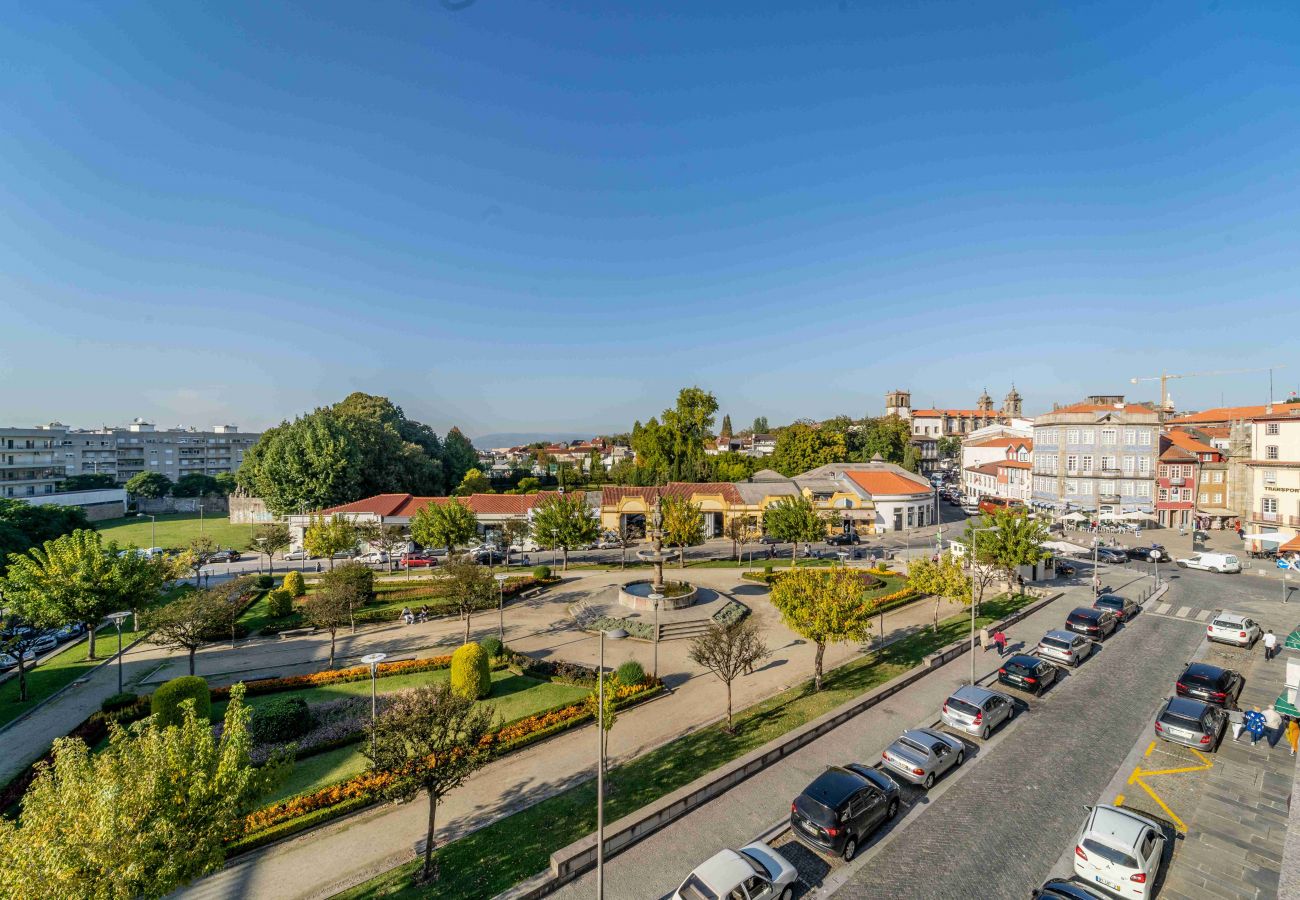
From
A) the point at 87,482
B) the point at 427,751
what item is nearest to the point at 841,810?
the point at 427,751

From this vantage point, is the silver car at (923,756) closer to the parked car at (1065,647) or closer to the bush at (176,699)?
the parked car at (1065,647)

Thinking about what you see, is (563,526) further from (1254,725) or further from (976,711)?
(1254,725)

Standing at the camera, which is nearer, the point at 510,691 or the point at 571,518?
the point at 510,691

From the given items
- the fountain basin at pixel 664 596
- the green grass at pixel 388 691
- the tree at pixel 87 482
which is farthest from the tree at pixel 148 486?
the fountain basin at pixel 664 596

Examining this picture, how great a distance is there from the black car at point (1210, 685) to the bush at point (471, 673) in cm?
2627

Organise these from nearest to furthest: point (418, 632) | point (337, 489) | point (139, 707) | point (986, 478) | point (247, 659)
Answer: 1. point (139, 707)
2. point (247, 659)
3. point (418, 632)
4. point (337, 489)
5. point (986, 478)

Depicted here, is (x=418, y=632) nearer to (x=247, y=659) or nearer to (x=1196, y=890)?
(x=247, y=659)

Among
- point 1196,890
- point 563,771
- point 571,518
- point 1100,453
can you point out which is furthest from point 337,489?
point 1100,453

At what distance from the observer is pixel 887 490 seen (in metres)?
60.8

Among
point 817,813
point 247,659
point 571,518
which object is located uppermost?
point 571,518

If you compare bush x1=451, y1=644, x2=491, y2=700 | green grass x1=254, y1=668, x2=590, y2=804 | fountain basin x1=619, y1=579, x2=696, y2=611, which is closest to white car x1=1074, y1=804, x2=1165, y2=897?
green grass x1=254, y1=668, x2=590, y2=804

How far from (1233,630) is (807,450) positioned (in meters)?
54.6

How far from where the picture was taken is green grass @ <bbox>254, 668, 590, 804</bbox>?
1662 centimetres

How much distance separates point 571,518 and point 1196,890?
35751 mm
